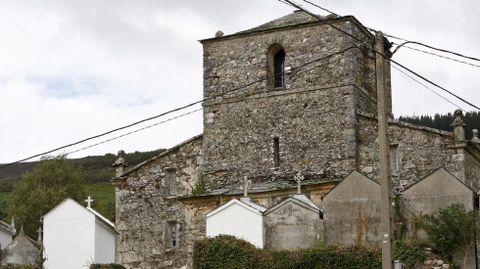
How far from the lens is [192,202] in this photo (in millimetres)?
33219

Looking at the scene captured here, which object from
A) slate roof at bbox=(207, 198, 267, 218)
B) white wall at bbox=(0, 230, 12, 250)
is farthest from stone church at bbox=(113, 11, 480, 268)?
white wall at bbox=(0, 230, 12, 250)

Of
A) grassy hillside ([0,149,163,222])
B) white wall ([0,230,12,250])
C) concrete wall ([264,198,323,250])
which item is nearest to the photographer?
concrete wall ([264,198,323,250])

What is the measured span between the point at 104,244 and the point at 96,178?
76.6m

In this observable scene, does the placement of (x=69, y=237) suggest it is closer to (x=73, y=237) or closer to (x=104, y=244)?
(x=73, y=237)

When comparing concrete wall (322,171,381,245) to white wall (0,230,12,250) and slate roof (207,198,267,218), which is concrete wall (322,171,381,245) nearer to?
slate roof (207,198,267,218)

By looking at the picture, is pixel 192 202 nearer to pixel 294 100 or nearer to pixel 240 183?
pixel 240 183

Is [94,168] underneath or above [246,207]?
above

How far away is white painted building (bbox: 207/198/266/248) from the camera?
86.4 ft

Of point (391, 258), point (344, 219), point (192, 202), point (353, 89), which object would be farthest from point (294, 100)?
point (391, 258)

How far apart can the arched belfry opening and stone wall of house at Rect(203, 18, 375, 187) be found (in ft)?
0.89

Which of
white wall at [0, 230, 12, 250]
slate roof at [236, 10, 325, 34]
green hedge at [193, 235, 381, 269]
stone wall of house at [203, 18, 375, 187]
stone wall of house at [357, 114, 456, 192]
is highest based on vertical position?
slate roof at [236, 10, 325, 34]

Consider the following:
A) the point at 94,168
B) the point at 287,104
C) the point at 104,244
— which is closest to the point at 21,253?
the point at 104,244

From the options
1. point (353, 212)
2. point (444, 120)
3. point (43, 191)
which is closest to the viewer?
point (353, 212)

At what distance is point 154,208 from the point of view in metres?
36.7
